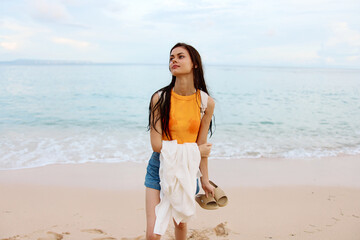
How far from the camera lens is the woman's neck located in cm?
268

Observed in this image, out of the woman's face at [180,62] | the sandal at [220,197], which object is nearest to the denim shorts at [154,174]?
the sandal at [220,197]

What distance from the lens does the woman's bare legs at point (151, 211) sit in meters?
2.46

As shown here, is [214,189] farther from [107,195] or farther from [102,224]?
[107,195]

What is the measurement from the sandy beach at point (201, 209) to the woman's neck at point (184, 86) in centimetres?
190

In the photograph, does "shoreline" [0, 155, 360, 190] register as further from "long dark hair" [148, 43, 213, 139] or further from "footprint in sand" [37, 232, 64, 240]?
"long dark hair" [148, 43, 213, 139]

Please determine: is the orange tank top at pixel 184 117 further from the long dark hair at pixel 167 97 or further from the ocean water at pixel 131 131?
the ocean water at pixel 131 131

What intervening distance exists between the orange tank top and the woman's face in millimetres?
176

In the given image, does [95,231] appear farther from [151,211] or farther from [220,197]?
[220,197]

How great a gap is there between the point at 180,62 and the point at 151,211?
1.17m

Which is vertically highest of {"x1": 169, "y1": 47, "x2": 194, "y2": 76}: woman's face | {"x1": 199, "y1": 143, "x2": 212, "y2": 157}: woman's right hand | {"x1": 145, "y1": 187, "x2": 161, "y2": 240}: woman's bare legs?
{"x1": 169, "y1": 47, "x2": 194, "y2": 76}: woman's face

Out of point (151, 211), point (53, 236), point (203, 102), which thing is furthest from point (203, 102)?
point (53, 236)

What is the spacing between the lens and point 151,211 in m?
2.55

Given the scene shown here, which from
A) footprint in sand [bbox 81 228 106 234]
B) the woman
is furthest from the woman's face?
footprint in sand [bbox 81 228 106 234]

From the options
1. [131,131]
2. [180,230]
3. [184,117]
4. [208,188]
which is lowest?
[131,131]
